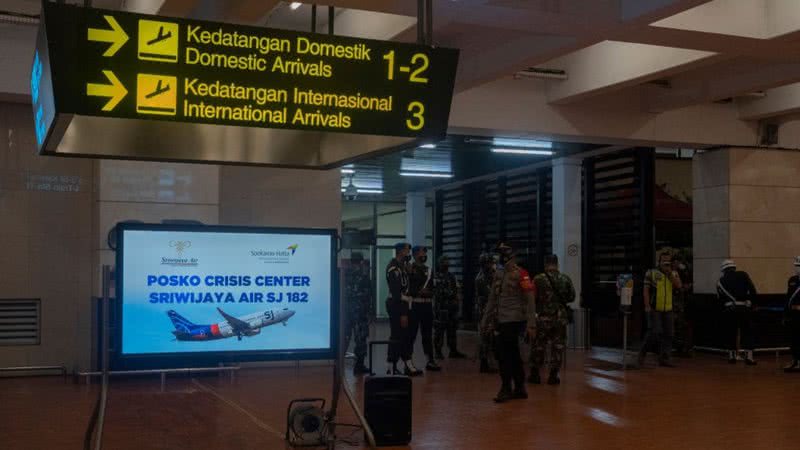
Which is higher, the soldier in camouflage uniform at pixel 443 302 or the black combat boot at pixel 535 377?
the soldier in camouflage uniform at pixel 443 302

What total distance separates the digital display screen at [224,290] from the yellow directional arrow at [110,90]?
2.14 meters

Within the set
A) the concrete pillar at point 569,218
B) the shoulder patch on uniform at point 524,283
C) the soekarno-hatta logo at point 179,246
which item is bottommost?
the shoulder patch on uniform at point 524,283

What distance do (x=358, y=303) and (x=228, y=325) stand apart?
228 inches

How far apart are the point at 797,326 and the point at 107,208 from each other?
959 centimetres

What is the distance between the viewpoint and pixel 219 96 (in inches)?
195

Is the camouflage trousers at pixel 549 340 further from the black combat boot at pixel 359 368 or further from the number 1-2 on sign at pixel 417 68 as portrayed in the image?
the number 1-2 on sign at pixel 417 68

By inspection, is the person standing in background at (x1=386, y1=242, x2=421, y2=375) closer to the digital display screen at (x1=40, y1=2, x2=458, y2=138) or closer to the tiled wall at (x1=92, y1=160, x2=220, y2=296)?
the tiled wall at (x1=92, y1=160, x2=220, y2=296)

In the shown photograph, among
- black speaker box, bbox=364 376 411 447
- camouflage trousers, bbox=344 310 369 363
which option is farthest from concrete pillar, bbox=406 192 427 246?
black speaker box, bbox=364 376 411 447

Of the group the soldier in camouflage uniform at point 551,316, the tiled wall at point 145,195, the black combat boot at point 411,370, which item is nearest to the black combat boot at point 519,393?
the soldier in camouflage uniform at point 551,316

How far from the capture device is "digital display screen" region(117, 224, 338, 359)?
6.73 metres

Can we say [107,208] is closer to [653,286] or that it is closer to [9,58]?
[9,58]

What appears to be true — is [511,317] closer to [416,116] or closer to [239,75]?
[416,116]

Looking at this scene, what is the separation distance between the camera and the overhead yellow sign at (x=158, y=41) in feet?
15.6

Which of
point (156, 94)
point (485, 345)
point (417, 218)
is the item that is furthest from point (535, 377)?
point (417, 218)
